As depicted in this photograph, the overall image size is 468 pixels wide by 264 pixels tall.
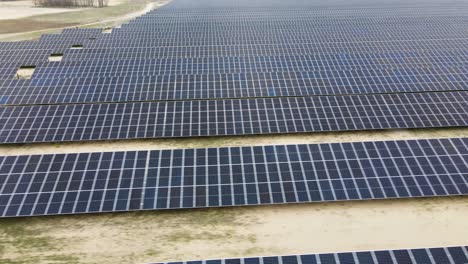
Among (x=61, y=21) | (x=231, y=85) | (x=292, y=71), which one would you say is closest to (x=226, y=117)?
(x=231, y=85)

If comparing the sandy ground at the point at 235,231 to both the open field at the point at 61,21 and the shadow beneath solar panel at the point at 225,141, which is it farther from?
the open field at the point at 61,21

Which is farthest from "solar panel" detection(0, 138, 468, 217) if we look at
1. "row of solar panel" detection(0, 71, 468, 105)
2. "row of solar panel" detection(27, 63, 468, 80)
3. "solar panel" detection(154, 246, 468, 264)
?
"row of solar panel" detection(27, 63, 468, 80)

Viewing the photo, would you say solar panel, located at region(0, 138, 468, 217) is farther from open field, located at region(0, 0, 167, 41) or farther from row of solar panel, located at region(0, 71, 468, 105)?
open field, located at region(0, 0, 167, 41)

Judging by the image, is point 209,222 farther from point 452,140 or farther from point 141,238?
point 452,140

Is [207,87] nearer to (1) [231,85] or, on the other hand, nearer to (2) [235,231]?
(1) [231,85]

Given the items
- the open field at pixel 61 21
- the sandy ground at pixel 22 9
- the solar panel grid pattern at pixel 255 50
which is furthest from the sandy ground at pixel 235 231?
the sandy ground at pixel 22 9
